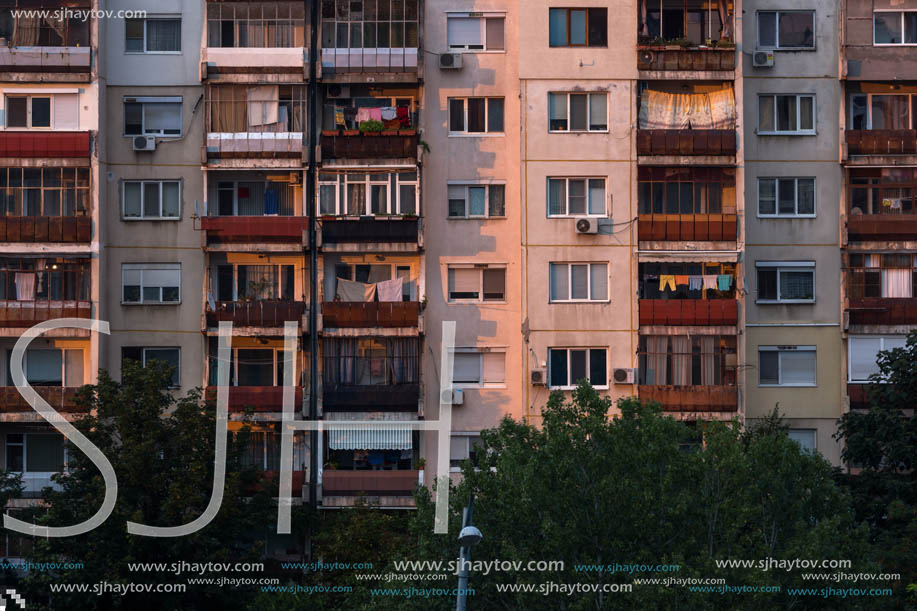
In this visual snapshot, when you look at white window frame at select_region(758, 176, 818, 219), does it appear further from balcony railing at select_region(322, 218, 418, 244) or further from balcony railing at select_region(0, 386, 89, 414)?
balcony railing at select_region(0, 386, 89, 414)

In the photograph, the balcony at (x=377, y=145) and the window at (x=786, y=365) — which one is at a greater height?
the balcony at (x=377, y=145)

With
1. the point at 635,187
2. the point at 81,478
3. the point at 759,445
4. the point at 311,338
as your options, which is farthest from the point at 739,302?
the point at 81,478

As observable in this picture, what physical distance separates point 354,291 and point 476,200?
455cm

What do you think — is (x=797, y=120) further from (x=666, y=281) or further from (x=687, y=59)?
(x=666, y=281)

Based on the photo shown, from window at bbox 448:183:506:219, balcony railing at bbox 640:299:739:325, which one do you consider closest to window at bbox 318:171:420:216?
window at bbox 448:183:506:219

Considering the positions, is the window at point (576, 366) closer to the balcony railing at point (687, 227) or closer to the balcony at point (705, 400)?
the balcony at point (705, 400)

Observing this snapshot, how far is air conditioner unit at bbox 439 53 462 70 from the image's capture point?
43312 millimetres

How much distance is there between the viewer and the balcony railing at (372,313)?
42719mm

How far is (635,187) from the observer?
42969 millimetres

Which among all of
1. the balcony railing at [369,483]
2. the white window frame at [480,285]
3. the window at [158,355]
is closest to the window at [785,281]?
the white window frame at [480,285]

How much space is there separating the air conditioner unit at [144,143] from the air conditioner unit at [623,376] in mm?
15213

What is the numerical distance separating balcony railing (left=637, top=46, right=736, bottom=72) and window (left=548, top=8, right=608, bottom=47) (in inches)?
51.2

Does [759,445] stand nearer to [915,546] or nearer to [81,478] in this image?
[915,546]

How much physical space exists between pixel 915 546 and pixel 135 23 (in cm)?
2667
